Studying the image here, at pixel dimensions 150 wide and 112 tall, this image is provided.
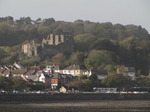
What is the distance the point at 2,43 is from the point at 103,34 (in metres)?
28.7

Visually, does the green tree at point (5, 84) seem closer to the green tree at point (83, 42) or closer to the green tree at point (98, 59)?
the green tree at point (98, 59)

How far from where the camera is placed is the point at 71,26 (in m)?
166

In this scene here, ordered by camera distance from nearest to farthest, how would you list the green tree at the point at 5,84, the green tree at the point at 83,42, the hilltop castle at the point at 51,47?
the green tree at the point at 5,84 < the hilltop castle at the point at 51,47 < the green tree at the point at 83,42

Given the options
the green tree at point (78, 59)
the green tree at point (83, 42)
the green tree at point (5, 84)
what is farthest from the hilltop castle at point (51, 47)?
the green tree at point (5, 84)

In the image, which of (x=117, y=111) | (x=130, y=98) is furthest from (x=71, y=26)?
(x=117, y=111)

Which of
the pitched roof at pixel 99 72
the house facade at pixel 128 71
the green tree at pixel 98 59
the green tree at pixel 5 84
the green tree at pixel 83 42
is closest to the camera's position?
the green tree at pixel 5 84

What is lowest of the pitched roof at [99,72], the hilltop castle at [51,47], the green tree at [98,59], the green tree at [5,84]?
the green tree at [5,84]

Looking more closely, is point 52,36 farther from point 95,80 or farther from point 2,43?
point 95,80

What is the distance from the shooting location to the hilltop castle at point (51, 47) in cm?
11375

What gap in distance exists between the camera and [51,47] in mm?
116000

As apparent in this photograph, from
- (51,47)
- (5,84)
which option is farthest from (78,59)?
(5,84)

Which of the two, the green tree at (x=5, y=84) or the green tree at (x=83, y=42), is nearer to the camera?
the green tree at (x=5, y=84)

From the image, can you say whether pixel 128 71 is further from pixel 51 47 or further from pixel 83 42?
pixel 83 42

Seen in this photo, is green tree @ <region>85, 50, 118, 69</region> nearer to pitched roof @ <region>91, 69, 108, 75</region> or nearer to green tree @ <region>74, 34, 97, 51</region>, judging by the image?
pitched roof @ <region>91, 69, 108, 75</region>
